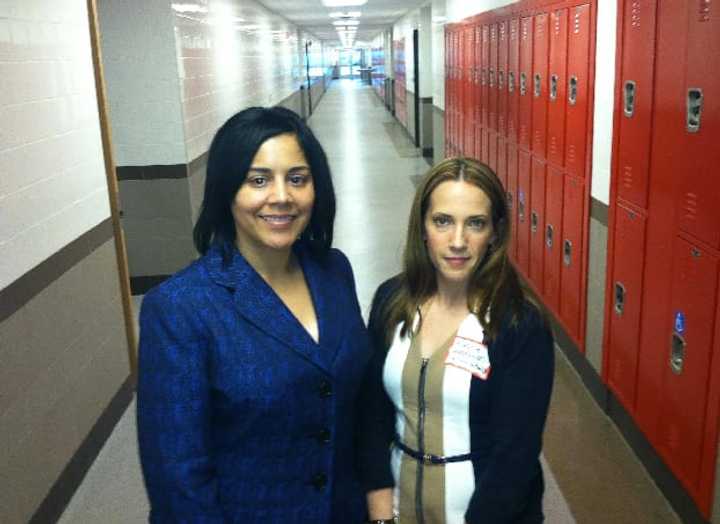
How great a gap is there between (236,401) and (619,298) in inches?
101

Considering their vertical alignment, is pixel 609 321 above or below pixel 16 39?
below

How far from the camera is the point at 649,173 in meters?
3.02

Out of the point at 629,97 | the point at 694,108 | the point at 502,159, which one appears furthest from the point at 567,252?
the point at 502,159

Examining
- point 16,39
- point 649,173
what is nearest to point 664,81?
point 649,173

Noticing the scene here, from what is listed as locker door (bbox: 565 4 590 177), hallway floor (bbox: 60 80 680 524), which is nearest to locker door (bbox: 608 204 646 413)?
hallway floor (bbox: 60 80 680 524)

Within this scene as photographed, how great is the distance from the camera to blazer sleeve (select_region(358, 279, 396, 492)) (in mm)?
1596

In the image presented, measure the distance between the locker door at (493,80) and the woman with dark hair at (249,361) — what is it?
5.22 metres

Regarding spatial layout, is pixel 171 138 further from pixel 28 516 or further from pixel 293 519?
pixel 293 519

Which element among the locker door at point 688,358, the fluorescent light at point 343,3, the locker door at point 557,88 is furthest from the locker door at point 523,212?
the fluorescent light at point 343,3

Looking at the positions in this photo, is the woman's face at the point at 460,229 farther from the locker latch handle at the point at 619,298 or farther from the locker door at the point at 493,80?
the locker door at the point at 493,80

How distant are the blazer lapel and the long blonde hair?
319 mm

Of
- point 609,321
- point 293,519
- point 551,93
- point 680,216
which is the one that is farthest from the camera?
point 551,93

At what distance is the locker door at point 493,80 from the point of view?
20.8ft

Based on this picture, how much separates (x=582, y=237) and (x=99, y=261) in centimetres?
257
